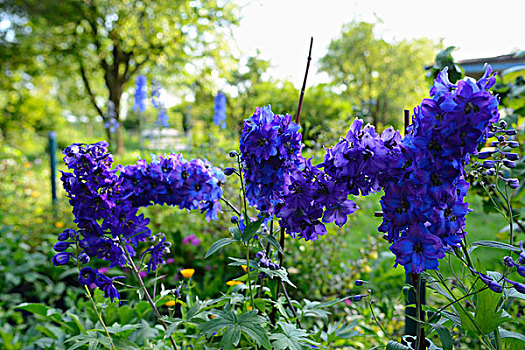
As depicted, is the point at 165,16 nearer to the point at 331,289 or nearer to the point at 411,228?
the point at 331,289

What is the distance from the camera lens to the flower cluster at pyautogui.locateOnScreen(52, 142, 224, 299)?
4.00 feet

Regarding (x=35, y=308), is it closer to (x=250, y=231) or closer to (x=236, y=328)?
(x=236, y=328)

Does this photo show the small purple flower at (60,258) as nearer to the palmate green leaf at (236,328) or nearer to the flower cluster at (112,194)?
the flower cluster at (112,194)

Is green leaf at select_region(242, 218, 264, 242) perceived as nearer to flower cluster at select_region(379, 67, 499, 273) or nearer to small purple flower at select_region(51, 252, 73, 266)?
flower cluster at select_region(379, 67, 499, 273)

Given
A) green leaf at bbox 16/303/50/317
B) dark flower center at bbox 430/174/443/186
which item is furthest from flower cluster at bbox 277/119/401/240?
green leaf at bbox 16/303/50/317

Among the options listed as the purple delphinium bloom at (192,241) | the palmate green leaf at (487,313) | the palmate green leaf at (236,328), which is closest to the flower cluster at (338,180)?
the palmate green leaf at (236,328)

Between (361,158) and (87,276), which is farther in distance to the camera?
(87,276)

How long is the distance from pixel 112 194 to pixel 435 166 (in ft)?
3.31

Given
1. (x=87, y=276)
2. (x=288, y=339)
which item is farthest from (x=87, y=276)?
(x=288, y=339)

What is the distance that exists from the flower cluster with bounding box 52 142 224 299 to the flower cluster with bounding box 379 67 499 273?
661 mm

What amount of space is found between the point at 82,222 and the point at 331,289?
180 centimetres

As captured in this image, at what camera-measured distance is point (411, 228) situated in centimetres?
87

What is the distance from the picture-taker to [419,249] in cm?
87

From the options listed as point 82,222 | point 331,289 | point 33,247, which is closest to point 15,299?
point 33,247
